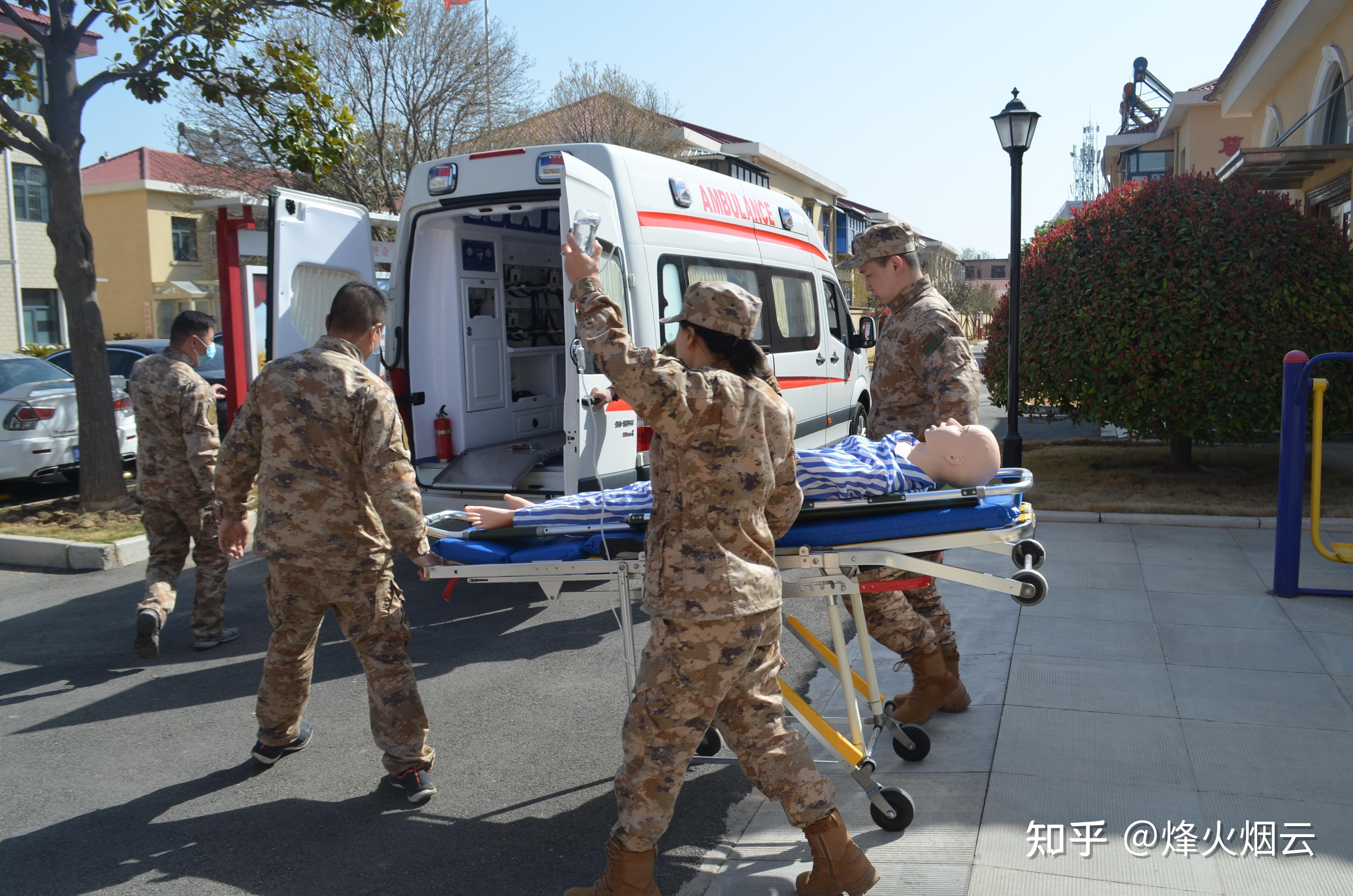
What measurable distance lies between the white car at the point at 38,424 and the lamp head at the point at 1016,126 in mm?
9100

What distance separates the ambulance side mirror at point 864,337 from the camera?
35.4 feet

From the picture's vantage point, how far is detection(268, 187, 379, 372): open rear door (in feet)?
19.7

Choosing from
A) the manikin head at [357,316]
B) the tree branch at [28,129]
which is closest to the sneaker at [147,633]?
the manikin head at [357,316]

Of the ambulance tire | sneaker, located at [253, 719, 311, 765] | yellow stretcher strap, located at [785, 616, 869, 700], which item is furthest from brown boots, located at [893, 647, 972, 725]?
the ambulance tire

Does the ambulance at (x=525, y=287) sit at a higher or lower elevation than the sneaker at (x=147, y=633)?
higher

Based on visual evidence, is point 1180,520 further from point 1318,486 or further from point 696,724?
point 696,724

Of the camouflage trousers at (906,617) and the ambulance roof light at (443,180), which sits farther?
the ambulance roof light at (443,180)

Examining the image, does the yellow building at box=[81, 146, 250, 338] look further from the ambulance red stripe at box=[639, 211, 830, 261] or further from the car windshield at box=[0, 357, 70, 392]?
the ambulance red stripe at box=[639, 211, 830, 261]

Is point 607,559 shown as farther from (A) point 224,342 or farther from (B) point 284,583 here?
(A) point 224,342

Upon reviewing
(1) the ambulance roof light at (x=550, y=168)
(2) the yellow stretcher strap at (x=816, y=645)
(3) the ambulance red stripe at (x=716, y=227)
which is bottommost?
(2) the yellow stretcher strap at (x=816, y=645)

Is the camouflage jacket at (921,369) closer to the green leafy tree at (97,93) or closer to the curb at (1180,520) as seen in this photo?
the curb at (1180,520)

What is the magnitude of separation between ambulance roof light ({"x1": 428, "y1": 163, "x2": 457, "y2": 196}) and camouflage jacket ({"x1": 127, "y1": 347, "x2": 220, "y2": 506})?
190 centimetres

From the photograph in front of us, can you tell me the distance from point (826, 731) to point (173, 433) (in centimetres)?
443

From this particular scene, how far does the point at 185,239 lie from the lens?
36938 mm
